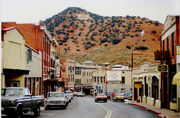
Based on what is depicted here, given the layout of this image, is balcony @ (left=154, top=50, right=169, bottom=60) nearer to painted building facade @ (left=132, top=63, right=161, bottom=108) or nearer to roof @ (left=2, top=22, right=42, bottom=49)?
painted building facade @ (left=132, top=63, right=161, bottom=108)

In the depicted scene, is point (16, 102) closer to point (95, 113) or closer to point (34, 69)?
point (95, 113)

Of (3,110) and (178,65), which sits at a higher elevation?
(178,65)

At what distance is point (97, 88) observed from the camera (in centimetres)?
7175

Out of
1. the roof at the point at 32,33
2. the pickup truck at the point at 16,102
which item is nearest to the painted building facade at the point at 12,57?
the pickup truck at the point at 16,102

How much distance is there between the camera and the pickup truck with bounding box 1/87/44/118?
41.3 ft

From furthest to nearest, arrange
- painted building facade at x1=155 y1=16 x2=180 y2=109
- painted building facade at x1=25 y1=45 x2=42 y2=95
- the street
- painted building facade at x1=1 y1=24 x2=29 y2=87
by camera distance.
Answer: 1. painted building facade at x1=25 y1=45 x2=42 y2=95
2. painted building facade at x1=155 y1=16 x2=180 y2=109
3. the street
4. painted building facade at x1=1 y1=24 x2=29 y2=87

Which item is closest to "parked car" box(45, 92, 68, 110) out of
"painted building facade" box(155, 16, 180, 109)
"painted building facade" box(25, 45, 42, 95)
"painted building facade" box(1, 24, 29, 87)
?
"painted building facade" box(1, 24, 29, 87)

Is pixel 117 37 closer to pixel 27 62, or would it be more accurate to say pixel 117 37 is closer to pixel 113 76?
pixel 113 76

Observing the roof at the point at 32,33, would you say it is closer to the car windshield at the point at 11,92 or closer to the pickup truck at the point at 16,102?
the pickup truck at the point at 16,102

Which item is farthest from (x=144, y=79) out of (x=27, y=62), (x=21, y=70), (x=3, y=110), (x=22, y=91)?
(x=3, y=110)

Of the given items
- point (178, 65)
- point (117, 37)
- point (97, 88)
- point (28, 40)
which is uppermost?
point (117, 37)

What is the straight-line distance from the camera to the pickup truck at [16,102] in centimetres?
1258

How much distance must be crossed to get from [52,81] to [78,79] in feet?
146

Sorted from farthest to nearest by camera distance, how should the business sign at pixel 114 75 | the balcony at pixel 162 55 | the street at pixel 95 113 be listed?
the business sign at pixel 114 75, the balcony at pixel 162 55, the street at pixel 95 113
